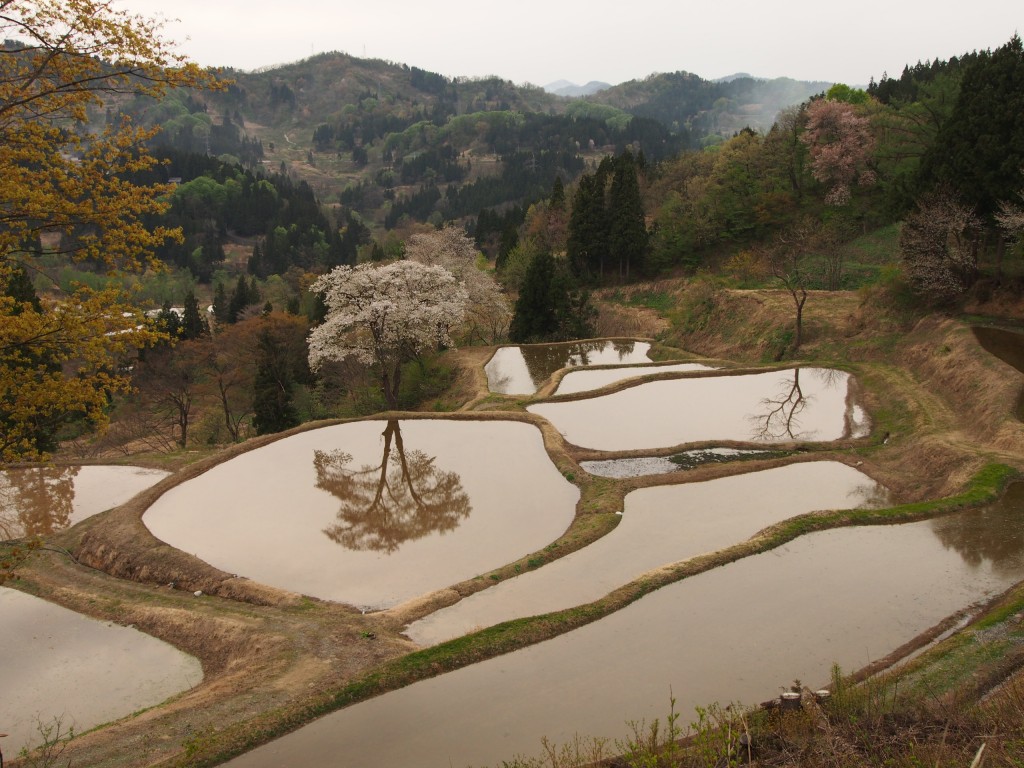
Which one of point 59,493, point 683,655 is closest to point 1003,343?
point 683,655

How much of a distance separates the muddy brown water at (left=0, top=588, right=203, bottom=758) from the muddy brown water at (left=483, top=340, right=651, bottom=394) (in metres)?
20.0

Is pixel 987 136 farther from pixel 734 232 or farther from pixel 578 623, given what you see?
pixel 578 623

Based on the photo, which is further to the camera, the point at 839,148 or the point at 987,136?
the point at 839,148

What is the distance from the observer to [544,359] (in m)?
37.5

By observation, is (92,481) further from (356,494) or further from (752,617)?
(752,617)

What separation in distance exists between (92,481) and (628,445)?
17718 mm

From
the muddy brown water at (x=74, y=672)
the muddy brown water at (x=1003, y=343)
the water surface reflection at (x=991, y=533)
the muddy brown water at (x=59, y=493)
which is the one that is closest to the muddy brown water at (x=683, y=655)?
the water surface reflection at (x=991, y=533)

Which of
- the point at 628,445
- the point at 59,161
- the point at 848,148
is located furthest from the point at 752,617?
the point at 848,148

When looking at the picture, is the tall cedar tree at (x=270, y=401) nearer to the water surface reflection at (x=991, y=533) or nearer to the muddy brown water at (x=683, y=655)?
the muddy brown water at (x=683, y=655)

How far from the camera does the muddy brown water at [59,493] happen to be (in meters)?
19.0

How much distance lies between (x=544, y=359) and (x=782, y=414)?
1622 cm

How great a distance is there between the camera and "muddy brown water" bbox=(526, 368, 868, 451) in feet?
71.0

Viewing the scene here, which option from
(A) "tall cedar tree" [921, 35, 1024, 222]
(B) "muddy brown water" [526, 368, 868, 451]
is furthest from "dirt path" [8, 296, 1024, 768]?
(A) "tall cedar tree" [921, 35, 1024, 222]

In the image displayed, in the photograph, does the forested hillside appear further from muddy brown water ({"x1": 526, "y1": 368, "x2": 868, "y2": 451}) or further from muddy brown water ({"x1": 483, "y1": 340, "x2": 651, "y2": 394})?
muddy brown water ({"x1": 526, "y1": 368, "x2": 868, "y2": 451})
